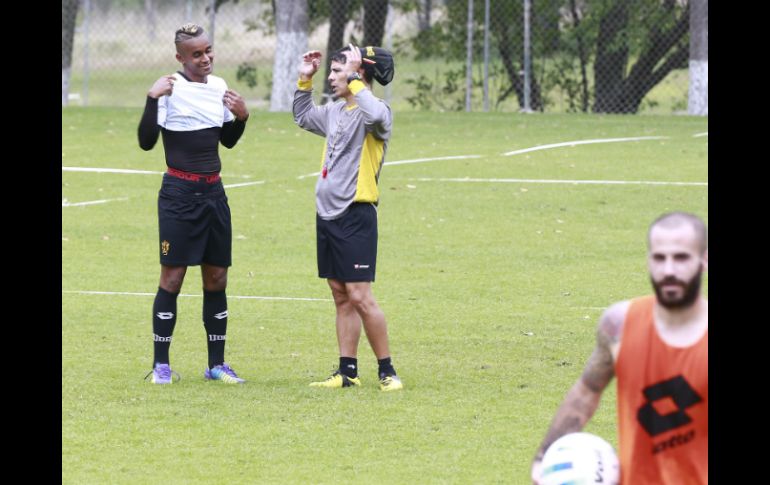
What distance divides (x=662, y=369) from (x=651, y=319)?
16 centimetres

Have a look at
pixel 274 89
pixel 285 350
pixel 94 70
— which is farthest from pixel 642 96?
pixel 285 350

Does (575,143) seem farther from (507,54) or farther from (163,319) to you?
(163,319)

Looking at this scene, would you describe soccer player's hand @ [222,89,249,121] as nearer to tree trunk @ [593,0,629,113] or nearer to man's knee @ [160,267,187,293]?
man's knee @ [160,267,187,293]

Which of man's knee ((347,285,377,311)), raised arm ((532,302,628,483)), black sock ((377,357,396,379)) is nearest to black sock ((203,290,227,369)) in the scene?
man's knee ((347,285,377,311))

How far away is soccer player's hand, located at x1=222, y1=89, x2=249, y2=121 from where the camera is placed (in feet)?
31.3

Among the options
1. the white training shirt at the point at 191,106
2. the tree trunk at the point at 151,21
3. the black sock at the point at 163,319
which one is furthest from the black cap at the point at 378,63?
the tree trunk at the point at 151,21

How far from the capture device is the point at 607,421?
858cm

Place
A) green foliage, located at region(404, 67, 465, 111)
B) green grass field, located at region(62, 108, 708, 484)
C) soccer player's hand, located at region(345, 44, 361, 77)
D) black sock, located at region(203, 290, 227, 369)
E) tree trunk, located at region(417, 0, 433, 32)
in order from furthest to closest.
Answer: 1. tree trunk, located at region(417, 0, 433, 32)
2. green foliage, located at region(404, 67, 465, 111)
3. black sock, located at region(203, 290, 227, 369)
4. soccer player's hand, located at region(345, 44, 361, 77)
5. green grass field, located at region(62, 108, 708, 484)

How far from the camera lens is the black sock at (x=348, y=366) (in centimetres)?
959

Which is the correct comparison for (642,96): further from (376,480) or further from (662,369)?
(662,369)

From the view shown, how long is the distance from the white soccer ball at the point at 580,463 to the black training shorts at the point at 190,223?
4662 millimetres

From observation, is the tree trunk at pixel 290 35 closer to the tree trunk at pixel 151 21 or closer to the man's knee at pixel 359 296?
the tree trunk at pixel 151 21

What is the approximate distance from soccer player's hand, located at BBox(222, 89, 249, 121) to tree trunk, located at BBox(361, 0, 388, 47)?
21.8 metres

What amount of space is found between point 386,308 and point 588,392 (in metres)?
7.33
